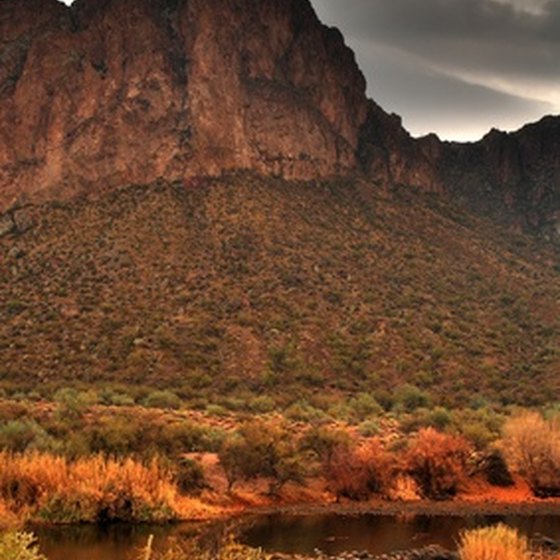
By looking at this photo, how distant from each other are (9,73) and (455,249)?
46331mm

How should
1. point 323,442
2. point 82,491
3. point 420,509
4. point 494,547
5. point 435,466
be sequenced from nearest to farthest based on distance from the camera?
point 494,547
point 82,491
point 420,509
point 435,466
point 323,442

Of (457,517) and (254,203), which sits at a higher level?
(254,203)

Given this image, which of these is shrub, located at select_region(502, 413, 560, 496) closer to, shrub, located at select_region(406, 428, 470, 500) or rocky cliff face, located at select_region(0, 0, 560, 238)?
shrub, located at select_region(406, 428, 470, 500)

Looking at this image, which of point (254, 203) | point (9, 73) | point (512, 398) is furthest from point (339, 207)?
point (9, 73)

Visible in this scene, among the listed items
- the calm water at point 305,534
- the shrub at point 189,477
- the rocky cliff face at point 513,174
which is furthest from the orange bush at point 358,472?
the rocky cliff face at point 513,174

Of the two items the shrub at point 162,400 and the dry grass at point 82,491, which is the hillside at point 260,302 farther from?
the dry grass at point 82,491

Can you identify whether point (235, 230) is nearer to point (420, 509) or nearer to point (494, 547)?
point (420, 509)

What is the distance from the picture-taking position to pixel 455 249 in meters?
85.4

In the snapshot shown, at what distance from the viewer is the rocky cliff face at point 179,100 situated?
85.8 m

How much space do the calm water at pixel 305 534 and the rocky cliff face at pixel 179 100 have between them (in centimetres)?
5446

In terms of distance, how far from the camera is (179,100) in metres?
89.4

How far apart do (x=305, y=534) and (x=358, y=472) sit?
8750 mm

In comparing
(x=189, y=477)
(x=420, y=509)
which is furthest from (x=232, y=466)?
(x=420, y=509)

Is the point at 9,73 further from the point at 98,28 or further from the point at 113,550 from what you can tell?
the point at 113,550
